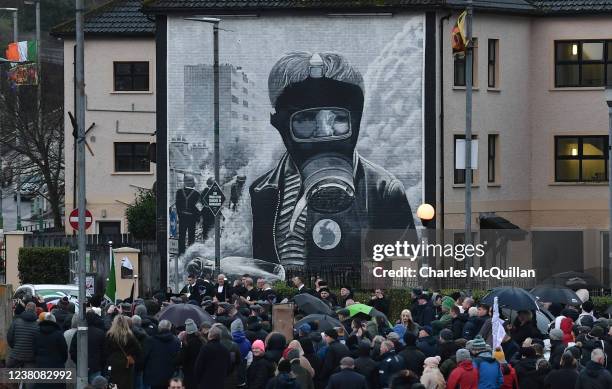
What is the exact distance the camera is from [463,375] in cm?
2081

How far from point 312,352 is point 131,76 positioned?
36.0 metres

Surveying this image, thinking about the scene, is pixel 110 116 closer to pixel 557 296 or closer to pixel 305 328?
pixel 557 296

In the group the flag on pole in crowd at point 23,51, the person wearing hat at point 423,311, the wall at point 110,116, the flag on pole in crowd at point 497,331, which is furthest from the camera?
the flag on pole in crowd at point 23,51

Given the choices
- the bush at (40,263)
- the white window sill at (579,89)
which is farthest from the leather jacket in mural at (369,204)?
the white window sill at (579,89)

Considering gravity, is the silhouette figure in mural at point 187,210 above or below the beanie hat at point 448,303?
above

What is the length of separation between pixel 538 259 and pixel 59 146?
2945 centimetres

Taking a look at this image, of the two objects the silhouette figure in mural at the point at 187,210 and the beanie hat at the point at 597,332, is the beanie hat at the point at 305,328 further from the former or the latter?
the silhouette figure in mural at the point at 187,210

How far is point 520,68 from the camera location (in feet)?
160

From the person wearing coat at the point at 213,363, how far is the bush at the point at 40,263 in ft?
81.8

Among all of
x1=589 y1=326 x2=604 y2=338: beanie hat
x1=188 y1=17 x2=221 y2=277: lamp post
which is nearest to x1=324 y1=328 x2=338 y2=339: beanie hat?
x1=589 y1=326 x2=604 y2=338: beanie hat

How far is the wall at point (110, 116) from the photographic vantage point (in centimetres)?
5709

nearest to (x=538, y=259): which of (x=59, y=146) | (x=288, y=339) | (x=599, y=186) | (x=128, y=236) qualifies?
(x=599, y=186)

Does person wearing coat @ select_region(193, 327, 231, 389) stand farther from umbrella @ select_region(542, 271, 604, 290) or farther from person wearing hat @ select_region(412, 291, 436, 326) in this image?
umbrella @ select_region(542, 271, 604, 290)

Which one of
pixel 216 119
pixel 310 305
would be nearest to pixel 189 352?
pixel 310 305
